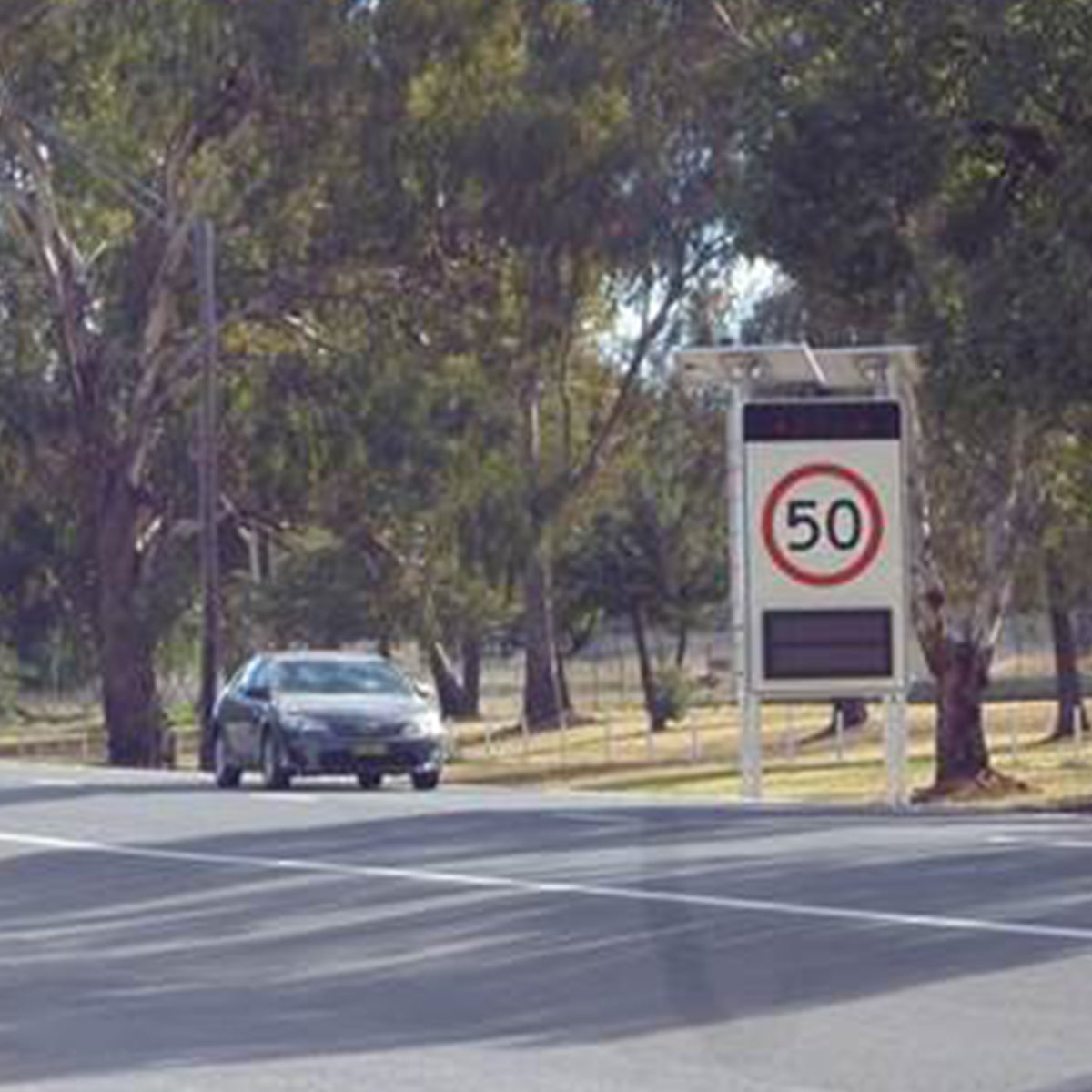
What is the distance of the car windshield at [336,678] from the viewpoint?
37.6 metres

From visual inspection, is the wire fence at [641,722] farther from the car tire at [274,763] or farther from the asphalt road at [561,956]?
the asphalt road at [561,956]

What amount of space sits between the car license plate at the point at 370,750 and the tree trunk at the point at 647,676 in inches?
1453

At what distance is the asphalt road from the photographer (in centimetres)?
1461

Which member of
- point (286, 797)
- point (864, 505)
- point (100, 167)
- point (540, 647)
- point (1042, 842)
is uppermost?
point (100, 167)

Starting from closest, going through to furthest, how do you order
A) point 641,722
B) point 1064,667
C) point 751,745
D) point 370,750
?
point 751,745, point 370,750, point 1064,667, point 641,722

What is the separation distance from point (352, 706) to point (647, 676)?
40.9m

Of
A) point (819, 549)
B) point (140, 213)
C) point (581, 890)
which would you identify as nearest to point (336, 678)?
point (819, 549)

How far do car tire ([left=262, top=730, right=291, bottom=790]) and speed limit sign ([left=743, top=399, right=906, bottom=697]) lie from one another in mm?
5292

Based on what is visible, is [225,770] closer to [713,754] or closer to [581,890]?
[581,890]

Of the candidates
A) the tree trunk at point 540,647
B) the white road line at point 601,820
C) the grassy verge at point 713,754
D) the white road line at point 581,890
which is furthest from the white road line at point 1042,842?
the tree trunk at point 540,647

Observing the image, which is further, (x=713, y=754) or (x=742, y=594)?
(x=713, y=754)

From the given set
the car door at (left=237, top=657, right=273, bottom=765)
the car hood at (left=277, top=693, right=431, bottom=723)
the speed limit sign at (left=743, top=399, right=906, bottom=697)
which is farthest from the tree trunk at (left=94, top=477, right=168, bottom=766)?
the speed limit sign at (left=743, top=399, right=906, bottom=697)

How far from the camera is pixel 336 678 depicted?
37844mm

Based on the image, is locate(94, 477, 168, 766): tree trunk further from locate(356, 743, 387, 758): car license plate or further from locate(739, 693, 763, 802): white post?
locate(739, 693, 763, 802): white post
